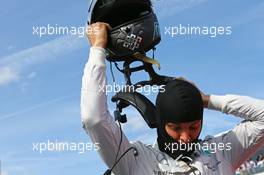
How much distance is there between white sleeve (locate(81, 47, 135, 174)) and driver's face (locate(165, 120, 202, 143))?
279 mm

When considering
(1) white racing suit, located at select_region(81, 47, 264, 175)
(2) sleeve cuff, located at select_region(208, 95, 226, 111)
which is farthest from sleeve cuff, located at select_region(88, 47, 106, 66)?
(2) sleeve cuff, located at select_region(208, 95, 226, 111)

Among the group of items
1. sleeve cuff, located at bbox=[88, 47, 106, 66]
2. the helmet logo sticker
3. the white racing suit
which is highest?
the helmet logo sticker

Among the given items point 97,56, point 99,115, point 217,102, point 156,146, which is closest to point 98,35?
point 97,56

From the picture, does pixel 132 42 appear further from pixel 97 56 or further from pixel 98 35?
pixel 97 56

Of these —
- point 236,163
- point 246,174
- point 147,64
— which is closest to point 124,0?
point 147,64

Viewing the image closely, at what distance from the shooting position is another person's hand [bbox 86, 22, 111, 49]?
9.69 feet

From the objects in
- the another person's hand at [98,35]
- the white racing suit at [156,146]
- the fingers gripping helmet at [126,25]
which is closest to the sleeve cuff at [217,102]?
the white racing suit at [156,146]

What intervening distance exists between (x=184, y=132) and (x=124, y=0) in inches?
46.5

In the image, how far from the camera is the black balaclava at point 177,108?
286 cm

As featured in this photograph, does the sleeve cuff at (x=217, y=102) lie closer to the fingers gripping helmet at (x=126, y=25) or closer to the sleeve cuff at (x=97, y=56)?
the fingers gripping helmet at (x=126, y=25)

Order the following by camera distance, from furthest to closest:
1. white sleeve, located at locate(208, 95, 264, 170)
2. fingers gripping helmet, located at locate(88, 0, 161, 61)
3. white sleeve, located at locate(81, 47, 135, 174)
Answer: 1. fingers gripping helmet, located at locate(88, 0, 161, 61)
2. white sleeve, located at locate(208, 95, 264, 170)
3. white sleeve, located at locate(81, 47, 135, 174)

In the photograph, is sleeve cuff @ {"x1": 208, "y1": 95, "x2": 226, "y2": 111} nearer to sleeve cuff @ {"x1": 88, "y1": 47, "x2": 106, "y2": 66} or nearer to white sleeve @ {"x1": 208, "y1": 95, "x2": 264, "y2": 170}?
white sleeve @ {"x1": 208, "y1": 95, "x2": 264, "y2": 170}

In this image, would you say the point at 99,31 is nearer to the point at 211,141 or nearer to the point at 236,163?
the point at 211,141

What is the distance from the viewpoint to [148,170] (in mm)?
2848
